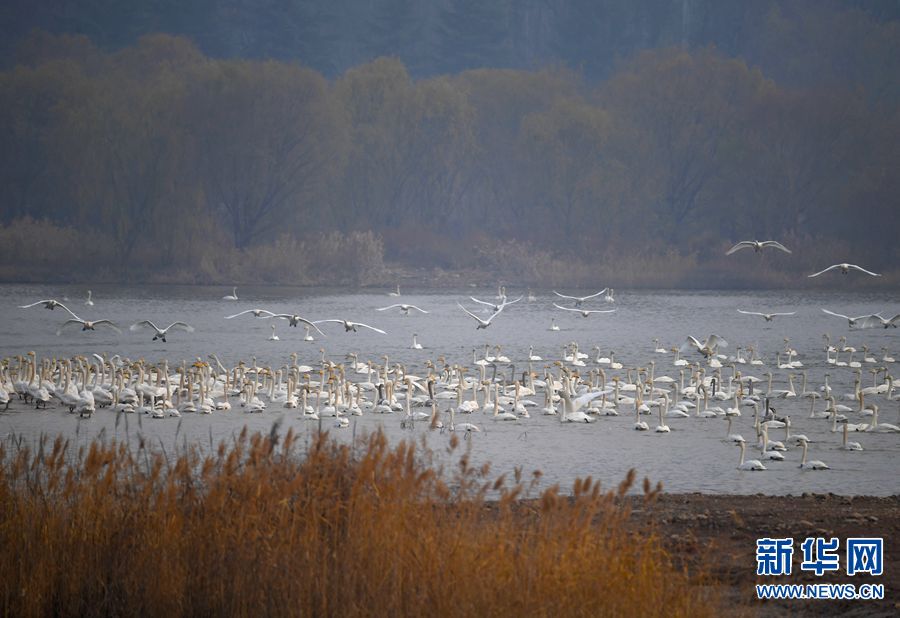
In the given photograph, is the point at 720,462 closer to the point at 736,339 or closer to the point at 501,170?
the point at 736,339

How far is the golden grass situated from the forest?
56.8m

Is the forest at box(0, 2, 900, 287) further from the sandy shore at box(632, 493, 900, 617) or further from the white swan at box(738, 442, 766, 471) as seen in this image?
the sandy shore at box(632, 493, 900, 617)

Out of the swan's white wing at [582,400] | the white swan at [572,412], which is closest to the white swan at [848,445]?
the swan's white wing at [582,400]

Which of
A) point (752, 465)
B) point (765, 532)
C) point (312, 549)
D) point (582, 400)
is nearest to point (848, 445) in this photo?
point (752, 465)

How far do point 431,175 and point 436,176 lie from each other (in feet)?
1.04

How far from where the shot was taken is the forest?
217ft

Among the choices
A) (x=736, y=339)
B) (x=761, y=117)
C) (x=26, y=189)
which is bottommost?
(x=736, y=339)

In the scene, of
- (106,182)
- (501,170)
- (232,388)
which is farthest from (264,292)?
(232,388)

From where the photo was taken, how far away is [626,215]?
7569cm

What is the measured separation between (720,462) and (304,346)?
2162 cm

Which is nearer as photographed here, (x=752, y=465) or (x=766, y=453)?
(x=752, y=465)

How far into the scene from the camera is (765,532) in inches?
411

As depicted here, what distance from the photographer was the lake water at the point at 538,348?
50.8ft

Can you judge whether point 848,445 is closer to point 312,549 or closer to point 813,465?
point 813,465
